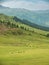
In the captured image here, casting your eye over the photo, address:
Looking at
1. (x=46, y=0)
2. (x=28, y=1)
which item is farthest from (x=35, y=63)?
(x=28, y=1)

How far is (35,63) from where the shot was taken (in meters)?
36.2

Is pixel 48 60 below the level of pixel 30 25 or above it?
above

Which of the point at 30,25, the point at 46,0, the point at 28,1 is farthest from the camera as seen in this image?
the point at 30,25

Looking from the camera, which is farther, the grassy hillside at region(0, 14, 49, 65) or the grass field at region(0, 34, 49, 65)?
the grassy hillside at region(0, 14, 49, 65)

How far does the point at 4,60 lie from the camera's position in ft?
130

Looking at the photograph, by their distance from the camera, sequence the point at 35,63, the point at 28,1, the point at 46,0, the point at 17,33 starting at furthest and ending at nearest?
the point at 28,1 → the point at 46,0 → the point at 17,33 → the point at 35,63

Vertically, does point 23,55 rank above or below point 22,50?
above

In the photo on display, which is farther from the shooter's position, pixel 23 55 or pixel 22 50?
pixel 22 50

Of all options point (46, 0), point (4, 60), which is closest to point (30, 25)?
point (46, 0)

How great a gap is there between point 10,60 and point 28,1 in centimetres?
13000

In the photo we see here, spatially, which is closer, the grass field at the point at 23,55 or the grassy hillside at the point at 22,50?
the grass field at the point at 23,55

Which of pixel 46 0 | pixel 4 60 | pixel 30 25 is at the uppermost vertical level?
pixel 46 0

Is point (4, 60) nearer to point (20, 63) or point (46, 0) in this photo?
point (20, 63)

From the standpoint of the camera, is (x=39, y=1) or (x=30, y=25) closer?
(x=39, y=1)
